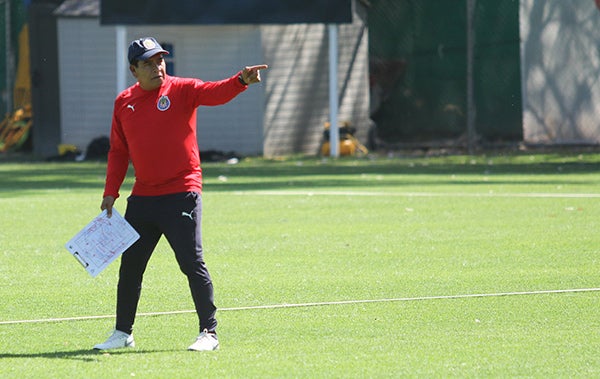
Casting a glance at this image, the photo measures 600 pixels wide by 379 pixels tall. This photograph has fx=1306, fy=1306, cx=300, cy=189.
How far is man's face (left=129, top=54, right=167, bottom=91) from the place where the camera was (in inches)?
315

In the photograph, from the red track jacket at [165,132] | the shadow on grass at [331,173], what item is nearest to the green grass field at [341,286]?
the shadow on grass at [331,173]

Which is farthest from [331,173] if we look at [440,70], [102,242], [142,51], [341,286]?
[142,51]

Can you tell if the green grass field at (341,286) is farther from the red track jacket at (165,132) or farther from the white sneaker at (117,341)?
the red track jacket at (165,132)

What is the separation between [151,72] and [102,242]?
3.61 ft

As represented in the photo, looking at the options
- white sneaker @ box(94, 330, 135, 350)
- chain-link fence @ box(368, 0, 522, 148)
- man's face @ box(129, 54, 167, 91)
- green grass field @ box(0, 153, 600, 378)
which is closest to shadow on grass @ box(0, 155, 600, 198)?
green grass field @ box(0, 153, 600, 378)

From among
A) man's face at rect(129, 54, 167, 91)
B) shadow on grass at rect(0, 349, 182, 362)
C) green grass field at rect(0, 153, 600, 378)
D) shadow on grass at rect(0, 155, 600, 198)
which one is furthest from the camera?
shadow on grass at rect(0, 155, 600, 198)

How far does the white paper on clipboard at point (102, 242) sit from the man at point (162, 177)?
0.31 feet

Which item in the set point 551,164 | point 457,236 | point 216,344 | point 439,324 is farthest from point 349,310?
point 551,164

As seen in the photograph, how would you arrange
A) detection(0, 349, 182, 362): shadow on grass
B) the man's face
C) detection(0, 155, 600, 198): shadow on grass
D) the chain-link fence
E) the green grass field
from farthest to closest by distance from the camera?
1. the chain-link fence
2. detection(0, 155, 600, 198): shadow on grass
3. the man's face
4. detection(0, 349, 182, 362): shadow on grass
5. the green grass field

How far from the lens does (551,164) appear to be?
2473cm

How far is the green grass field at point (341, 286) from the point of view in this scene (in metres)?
7.65

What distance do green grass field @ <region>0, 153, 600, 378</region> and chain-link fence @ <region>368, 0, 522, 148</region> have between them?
919 centimetres

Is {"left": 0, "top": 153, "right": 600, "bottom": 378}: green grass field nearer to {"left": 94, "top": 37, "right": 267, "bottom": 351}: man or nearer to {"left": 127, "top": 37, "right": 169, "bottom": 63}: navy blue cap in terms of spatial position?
{"left": 94, "top": 37, "right": 267, "bottom": 351}: man

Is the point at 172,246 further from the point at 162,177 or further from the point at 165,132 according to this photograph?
the point at 165,132
